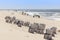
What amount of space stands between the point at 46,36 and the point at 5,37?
2.11 meters

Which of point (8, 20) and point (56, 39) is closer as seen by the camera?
point (56, 39)

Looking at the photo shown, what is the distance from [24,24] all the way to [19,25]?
46 centimetres

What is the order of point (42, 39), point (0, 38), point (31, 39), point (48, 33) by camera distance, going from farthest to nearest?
1. point (48, 33)
2. point (42, 39)
3. point (31, 39)
4. point (0, 38)

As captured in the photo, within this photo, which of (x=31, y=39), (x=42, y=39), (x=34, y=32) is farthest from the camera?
(x=34, y=32)

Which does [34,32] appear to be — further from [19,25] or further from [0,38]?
[0,38]

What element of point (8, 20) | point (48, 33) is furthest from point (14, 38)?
point (8, 20)

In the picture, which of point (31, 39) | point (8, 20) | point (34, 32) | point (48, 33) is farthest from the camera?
→ point (8, 20)

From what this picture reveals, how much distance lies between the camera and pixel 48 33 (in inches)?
358

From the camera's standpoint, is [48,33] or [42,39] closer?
[42,39]

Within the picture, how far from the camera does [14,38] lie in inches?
292

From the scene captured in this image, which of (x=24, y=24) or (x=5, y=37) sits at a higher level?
(x=5, y=37)

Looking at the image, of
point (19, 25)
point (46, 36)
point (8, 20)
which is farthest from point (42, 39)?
point (8, 20)

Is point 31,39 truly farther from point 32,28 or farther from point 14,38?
point 32,28

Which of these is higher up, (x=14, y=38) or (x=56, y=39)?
(x=14, y=38)
